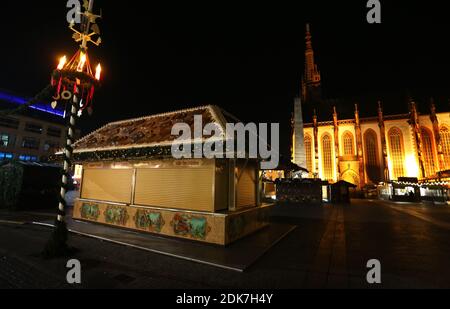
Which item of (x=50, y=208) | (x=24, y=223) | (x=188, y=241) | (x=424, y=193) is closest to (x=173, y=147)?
(x=188, y=241)

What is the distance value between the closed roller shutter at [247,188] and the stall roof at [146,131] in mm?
2425

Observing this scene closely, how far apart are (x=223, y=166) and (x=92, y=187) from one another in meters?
6.87

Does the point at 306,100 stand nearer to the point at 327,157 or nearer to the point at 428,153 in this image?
the point at 327,157

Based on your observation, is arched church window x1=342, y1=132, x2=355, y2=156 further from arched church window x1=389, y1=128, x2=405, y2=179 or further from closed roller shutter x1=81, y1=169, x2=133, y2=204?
closed roller shutter x1=81, y1=169, x2=133, y2=204

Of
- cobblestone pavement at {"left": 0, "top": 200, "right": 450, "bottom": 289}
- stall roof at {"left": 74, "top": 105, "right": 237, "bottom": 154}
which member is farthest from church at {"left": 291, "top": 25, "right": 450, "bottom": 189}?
stall roof at {"left": 74, "top": 105, "right": 237, "bottom": 154}

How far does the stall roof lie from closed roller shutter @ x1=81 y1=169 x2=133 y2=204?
1250 mm

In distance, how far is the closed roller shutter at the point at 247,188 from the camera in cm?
841

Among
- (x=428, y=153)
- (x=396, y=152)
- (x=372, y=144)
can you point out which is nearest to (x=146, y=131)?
(x=372, y=144)

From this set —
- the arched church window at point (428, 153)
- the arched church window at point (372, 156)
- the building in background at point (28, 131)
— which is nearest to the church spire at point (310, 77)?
the arched church window at point (372, 156)

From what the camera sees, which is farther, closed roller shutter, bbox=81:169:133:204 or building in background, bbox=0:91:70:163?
building in background, bbox=0:91:70:163

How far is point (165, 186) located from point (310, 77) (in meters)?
67.0

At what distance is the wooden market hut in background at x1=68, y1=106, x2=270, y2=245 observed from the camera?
23.5 feet

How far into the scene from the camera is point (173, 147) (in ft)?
22.6
